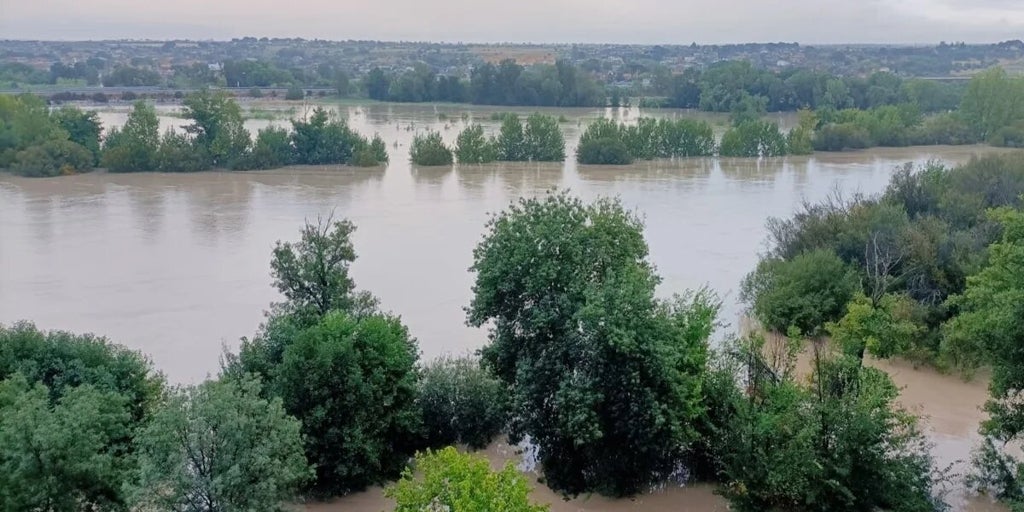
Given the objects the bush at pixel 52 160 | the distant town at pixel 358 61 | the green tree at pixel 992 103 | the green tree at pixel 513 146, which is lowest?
the bush at pixel 52 160

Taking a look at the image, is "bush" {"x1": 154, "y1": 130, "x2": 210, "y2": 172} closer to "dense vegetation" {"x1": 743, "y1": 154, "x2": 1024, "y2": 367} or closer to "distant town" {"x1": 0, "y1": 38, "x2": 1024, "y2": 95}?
"dense vegetation" {"x1": 743, "y1": 154, "x2": 1024, "y2": 367}

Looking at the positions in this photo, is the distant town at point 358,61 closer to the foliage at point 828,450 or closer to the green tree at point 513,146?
the green tree at point 513,146

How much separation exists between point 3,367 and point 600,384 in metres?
7.52

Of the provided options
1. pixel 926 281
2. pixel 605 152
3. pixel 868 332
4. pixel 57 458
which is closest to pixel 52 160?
pixel 605 152

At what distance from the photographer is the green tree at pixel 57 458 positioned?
902 cm

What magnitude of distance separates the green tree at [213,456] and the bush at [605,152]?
2975cm

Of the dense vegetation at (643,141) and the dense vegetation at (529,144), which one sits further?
the dense vegetation at (529,144)

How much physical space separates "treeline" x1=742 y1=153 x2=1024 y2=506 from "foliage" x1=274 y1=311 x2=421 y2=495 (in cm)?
524

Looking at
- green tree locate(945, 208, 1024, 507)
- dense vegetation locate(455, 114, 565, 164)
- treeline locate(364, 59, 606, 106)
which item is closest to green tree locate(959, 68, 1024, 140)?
dense vegetation locate(455, 114, 565, 164)

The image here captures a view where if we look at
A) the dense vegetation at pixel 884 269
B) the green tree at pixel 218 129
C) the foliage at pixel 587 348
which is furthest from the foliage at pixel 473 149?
the foliage at pixel 587 348

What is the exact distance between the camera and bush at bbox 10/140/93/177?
110ft

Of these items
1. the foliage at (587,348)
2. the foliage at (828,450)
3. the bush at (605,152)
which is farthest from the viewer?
the bush at (605,152)

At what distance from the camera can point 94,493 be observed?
31.7ft

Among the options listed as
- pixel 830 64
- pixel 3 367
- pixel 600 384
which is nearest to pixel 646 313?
pixel 600 384
